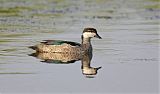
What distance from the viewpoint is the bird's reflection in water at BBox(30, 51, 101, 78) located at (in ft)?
48.1

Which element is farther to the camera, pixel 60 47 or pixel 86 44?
pixel 86 44

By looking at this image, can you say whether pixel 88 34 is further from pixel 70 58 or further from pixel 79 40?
pixel 79 40

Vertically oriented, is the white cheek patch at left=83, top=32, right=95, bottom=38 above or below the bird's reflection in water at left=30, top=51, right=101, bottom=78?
above

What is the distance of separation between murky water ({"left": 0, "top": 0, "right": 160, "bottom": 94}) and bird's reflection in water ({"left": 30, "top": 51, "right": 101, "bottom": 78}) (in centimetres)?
17

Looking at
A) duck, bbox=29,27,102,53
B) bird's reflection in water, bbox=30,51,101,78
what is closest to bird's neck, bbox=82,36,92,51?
duck, bbox=29,27,102,53

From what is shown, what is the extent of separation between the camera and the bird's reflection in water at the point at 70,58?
1465cm

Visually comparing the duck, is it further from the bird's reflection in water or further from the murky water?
the murky water

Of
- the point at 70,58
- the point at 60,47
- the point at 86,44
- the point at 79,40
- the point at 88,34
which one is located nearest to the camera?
the point at 70,58

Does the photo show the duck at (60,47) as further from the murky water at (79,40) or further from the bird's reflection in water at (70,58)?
the murky water at (79,40)

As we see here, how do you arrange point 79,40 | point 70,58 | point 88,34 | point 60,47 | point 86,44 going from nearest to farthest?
point 70,58 → point 60,47 → point 86,44 → point 88,34 → point 79,40

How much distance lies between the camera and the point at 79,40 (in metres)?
19.0

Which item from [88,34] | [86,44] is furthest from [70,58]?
[88,34]

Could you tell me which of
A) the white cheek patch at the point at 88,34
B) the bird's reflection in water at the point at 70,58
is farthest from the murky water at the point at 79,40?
the white cheek patch at the point at 88,34

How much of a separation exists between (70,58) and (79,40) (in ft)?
8.92
